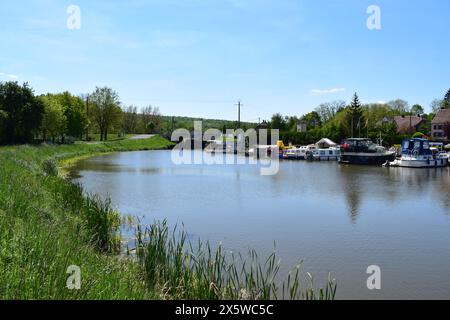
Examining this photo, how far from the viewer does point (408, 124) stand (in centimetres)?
8969

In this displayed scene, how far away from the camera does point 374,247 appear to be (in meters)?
13.5

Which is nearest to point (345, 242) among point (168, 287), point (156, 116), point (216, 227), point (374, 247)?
point (374, 247)

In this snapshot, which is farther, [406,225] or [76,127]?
[76,127]

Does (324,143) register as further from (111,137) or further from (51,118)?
(111,137)

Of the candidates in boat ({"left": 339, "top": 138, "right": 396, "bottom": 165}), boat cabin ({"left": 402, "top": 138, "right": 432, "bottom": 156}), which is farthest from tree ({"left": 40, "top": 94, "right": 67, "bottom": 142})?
boat cabin ({"left": 402, "top": 138, "right": 432, "bottom": 156})

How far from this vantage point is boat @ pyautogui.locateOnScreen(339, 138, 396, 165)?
50062 mm

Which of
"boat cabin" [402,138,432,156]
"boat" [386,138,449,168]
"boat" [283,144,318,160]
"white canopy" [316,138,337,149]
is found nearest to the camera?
"boat" [386,138,449,168]

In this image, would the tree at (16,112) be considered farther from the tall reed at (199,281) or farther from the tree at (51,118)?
the tall reed at (199,281)

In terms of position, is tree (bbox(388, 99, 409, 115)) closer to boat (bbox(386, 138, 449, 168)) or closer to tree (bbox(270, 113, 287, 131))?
tree (bbox(270, 113, 287, 131))

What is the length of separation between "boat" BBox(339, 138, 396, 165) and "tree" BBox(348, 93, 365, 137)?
19644mm

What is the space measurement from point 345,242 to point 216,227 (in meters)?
4.45

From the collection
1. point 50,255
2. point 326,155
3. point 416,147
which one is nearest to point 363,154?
point 416,147
